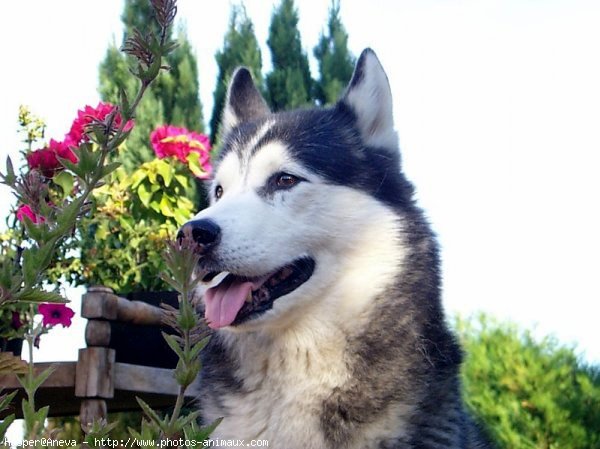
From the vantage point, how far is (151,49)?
0.57 meters

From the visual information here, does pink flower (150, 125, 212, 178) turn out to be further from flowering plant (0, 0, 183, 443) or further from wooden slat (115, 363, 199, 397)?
flowering plant (0, 0, 183, 443)

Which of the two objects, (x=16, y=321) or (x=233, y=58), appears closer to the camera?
(x=16, y=321)

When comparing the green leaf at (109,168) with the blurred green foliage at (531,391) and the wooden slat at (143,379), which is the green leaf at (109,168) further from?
the blurred green foliage at (531,391)

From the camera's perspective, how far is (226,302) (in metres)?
2.41

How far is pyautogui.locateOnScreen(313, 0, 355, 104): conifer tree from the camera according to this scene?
937cm

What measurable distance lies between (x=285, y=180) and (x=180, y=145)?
372 centimetres

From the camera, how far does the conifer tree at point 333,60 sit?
30.7ft

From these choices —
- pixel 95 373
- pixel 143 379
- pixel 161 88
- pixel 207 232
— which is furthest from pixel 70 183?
pixel 161 88

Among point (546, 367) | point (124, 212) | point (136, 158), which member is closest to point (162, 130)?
point (124, 212)

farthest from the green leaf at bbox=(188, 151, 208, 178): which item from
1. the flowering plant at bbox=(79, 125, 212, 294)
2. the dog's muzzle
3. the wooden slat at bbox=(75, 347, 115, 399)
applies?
the dog's muzzle

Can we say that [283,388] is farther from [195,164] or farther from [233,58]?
[233,58]

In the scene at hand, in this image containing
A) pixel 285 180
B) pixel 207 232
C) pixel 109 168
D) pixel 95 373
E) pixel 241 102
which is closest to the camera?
pixel 109 168

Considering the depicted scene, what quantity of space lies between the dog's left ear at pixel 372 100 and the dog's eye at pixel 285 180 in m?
0.43

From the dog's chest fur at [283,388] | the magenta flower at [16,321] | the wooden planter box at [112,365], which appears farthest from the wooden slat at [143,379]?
the dog's chest fur at [283,388]
